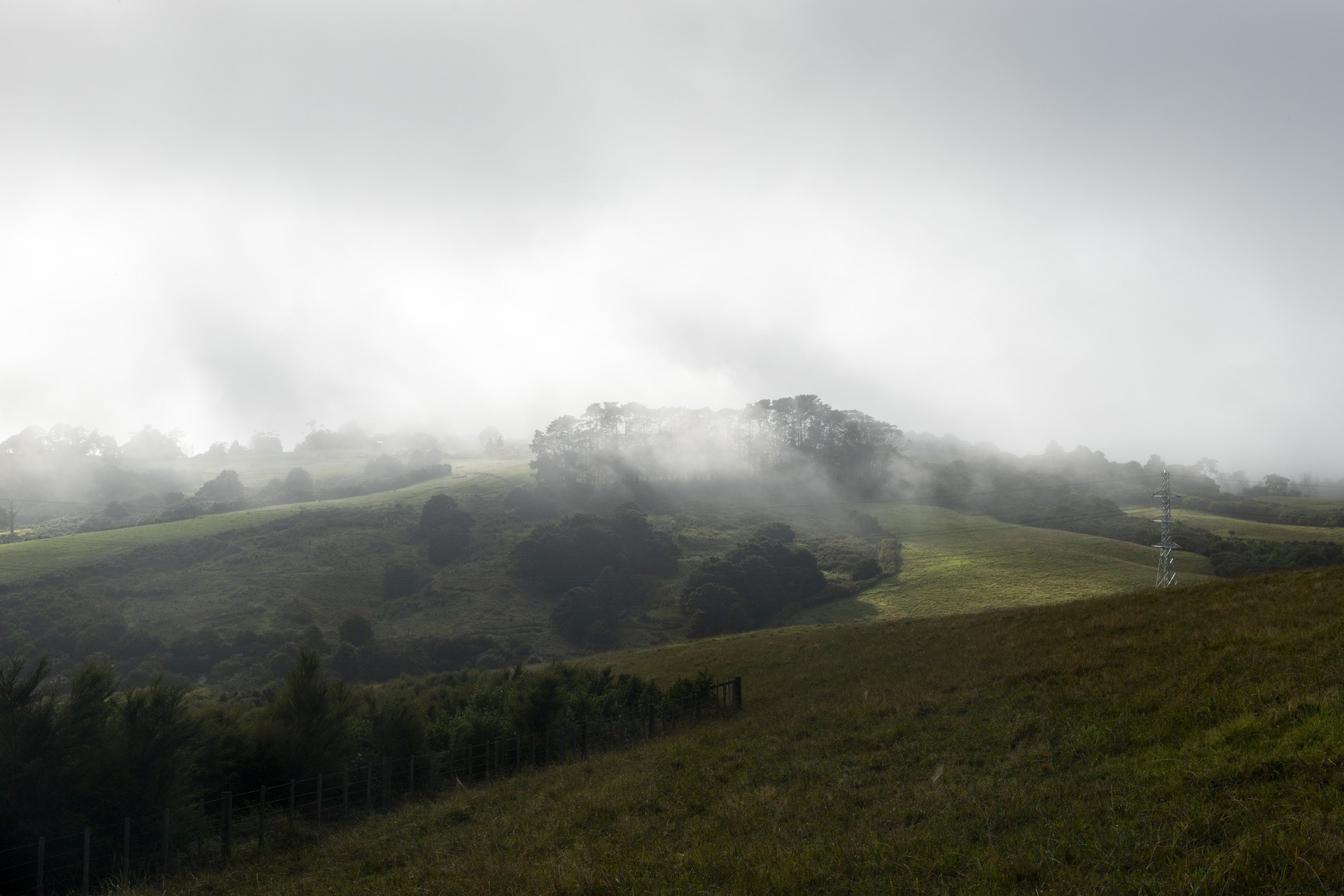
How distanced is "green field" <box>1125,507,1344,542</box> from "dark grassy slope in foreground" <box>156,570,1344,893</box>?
61.0 metres

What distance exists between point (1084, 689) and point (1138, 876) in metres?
9.33

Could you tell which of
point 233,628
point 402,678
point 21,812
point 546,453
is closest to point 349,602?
point 233,628

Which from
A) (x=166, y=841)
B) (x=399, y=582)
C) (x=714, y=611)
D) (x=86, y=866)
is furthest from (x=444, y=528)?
(x=86, y=866)

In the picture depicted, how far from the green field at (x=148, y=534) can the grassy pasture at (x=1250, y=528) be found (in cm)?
9848

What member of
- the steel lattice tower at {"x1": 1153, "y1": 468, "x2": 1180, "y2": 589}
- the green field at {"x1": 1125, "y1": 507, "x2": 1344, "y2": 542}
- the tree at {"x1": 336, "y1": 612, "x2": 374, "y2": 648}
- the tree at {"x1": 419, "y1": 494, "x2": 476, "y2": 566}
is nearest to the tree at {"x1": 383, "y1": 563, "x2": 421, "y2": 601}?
the tree at {"x1": 419, "y1": 494, "x2": 476, "y2": 566}

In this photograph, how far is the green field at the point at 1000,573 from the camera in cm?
5534

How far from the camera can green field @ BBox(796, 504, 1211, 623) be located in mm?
55344

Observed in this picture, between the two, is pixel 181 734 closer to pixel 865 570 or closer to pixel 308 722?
pixel 308 722

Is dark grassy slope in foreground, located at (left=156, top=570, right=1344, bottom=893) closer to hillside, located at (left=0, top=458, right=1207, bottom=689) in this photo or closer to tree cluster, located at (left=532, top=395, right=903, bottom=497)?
hillside, located at (left=0, top=458, right=1207, bottom=689)

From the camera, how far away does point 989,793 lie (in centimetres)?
953

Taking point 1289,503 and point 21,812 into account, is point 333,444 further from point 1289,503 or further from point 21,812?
point 1289,503

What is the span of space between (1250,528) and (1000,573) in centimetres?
3667

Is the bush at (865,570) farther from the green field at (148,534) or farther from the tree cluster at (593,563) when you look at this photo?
the green field at (148,534)

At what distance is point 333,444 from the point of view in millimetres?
188750
